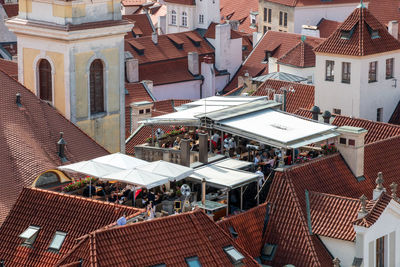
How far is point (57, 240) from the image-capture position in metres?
57.5

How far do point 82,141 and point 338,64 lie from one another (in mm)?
20812

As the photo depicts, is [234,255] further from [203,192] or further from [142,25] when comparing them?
[142,25]

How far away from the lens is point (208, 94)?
123125mm

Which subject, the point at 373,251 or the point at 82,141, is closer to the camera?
the point at 373,251

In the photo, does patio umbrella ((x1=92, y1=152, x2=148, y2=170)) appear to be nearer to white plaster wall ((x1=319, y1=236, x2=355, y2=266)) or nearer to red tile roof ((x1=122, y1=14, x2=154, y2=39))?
white plaster wall ((x1=319, y1=236, x2=355, y2=266))

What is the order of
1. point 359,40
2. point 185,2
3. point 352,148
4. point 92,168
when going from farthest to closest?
point 185,2
point 359,40
point 352,148
point 92,168

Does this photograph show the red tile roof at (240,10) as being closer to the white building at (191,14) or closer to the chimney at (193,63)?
the white building at (191,14)

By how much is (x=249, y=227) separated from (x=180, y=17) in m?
84.2

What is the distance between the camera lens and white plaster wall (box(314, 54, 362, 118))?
83.9m

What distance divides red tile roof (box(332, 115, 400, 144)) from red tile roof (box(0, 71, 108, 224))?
14.3 m

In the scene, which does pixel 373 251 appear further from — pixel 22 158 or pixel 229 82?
pixel 229 82

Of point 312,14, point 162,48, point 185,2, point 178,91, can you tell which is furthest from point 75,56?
point 185,2

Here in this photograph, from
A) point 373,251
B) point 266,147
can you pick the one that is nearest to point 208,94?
point 266,147

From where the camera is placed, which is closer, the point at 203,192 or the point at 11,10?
the point at 203,192
